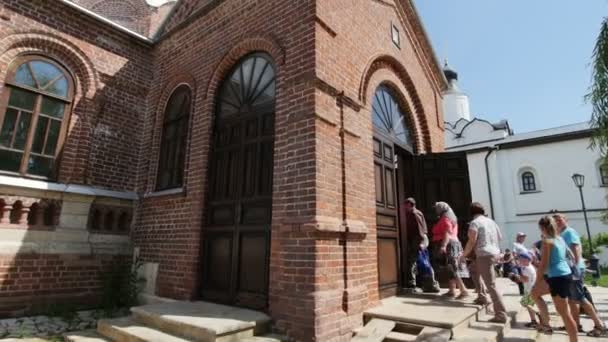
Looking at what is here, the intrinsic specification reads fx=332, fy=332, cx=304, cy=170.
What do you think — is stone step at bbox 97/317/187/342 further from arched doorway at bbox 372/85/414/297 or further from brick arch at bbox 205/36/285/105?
brick arch at bbox 205/36/285/105

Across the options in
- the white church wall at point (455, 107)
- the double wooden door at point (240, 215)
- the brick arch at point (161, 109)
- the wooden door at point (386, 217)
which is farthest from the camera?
the white church wall at point (455, 107)

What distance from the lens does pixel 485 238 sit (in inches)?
182

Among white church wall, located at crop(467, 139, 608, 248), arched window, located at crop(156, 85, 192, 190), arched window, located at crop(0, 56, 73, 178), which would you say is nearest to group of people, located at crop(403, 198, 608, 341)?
arched window, located at crop(156, 85, 192, 190)

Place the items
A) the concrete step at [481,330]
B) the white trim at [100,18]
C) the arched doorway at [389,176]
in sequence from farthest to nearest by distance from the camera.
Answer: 1. the white trim at [100,18]
2. the arched doorway at [389,176]
3. the concrete step at [481,330]

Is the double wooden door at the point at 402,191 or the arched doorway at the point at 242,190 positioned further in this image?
the double wooden door at the point at 402,191

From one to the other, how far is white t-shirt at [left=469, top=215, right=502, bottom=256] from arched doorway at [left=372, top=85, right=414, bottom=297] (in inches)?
57.8

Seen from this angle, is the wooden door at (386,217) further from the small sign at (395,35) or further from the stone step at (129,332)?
the stone step at (129,332)

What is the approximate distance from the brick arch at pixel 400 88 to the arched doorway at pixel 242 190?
5.80 ft

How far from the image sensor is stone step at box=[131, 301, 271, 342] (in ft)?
11.8

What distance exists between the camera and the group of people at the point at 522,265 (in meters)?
4.05

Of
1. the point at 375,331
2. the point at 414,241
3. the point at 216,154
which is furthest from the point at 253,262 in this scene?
the point at 414,241

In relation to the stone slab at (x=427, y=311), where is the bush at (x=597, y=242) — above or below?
above

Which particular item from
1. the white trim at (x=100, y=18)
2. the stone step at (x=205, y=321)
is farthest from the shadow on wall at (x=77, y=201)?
the stone step at (x=205, y=321)

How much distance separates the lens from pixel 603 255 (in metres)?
18.2
